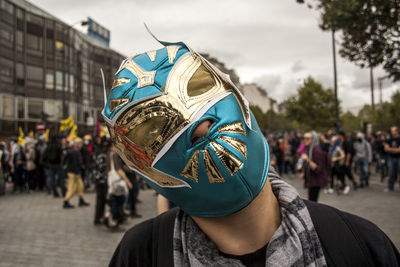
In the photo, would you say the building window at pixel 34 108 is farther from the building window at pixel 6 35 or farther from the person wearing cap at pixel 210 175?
the person wearing cap at pixel 210 175

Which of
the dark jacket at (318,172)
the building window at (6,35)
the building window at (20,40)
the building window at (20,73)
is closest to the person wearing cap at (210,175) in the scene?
the dark jacket at (318,172)

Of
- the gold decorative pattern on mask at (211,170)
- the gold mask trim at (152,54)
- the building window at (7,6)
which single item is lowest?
the gold decorative pattern on mask at (211,170)

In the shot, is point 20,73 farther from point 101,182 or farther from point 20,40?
point 101,182

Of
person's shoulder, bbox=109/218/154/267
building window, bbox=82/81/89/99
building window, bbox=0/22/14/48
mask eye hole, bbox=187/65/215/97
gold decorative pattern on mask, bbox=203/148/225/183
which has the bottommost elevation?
person's shoulder, bbox=109/218/154/267

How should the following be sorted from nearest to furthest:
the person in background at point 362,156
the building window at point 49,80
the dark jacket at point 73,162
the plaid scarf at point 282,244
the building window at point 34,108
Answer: the plaid scarf at point 282,244 → the dark jacket at point 73,162 → the person in background at point 362,156 → the building window at point 34,108 → the building window at point 49,80

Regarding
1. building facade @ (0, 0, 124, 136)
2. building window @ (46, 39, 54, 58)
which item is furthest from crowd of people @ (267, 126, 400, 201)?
building window @ (46, 39, 54, 58)

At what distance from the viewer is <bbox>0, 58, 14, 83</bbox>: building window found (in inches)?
1141

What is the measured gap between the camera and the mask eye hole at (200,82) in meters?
1.03

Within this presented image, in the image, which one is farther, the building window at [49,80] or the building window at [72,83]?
the building window at [72,83]

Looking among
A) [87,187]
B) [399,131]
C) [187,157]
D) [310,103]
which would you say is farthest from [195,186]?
[310,103]

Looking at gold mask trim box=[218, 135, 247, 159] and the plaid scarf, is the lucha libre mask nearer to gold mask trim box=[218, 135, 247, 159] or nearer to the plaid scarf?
gold mask trim box=[218, 135, 247, 159]

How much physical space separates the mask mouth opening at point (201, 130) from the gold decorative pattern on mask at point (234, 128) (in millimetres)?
34

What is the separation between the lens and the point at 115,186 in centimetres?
607

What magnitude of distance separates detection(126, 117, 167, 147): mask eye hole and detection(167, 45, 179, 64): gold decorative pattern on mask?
0.65 feet
